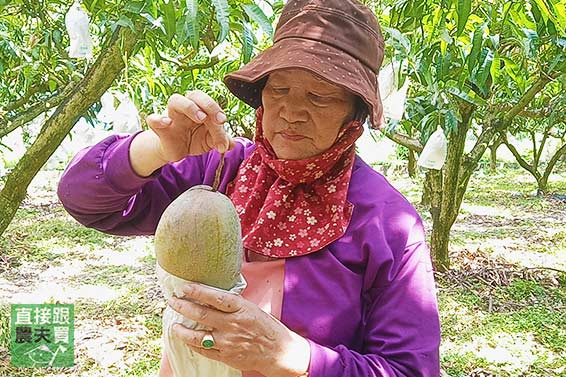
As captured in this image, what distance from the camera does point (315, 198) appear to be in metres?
1.10

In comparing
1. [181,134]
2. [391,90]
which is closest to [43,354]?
[391,90]

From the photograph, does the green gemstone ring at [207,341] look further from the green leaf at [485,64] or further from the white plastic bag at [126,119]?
the white plastic bag at [126,119]

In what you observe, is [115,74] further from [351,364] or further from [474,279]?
[474,279]

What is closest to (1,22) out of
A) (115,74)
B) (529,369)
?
(115,74)

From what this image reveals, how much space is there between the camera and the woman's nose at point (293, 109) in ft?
3.36

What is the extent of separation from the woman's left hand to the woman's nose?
0.33 metres

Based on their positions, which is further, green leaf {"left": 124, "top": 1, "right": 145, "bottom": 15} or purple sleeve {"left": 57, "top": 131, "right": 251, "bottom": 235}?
green leaf {"left": 124, "top": 1, "right": 145, "bottom": 15}

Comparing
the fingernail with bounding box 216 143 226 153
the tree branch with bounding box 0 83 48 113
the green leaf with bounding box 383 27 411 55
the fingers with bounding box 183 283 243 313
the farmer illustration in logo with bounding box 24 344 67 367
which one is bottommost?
the farmer illustration in logo with bounding box 24 344 67 367

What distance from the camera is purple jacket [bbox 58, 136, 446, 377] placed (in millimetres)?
958

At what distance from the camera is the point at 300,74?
1.02 meters

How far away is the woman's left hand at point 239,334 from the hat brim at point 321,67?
368 mm

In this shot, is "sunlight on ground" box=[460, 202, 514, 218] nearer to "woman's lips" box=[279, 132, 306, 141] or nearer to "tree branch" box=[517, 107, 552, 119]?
"tree branch" box=[517, 107, 552, 119]

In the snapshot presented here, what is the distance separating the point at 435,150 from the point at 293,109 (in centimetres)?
241

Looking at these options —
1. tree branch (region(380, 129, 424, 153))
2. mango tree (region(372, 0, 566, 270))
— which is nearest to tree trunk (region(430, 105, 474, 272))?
mango tree (region(372, 0, 566, 270))
